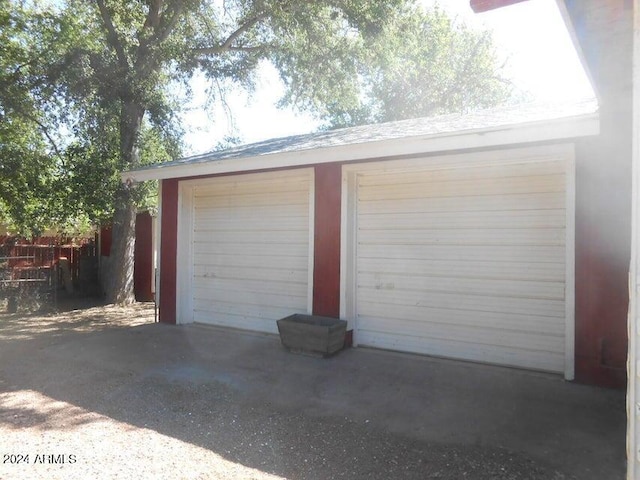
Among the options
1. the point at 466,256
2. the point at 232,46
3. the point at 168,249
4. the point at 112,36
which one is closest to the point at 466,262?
the point at 466,256

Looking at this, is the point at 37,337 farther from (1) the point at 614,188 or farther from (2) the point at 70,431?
(1) the point at 614,188

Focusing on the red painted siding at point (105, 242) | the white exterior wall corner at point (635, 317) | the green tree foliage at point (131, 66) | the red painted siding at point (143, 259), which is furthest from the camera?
the red painted siding at point (105, 242)

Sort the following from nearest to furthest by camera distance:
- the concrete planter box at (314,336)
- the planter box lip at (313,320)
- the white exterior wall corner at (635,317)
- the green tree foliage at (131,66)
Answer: the white exterior wall corner at (635,317), the concrete planter box at (314,336), the planter box lip at (313,320), the green tree foliage at (131,66)

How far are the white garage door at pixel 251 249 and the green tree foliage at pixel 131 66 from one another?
3208mm

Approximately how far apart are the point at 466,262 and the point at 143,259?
853cm

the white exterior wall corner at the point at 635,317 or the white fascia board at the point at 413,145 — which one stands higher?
the white fascia board at the point at 413,145

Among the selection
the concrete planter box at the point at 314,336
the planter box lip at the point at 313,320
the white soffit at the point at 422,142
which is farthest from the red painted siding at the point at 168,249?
the concrete planter box at the point at 314,336

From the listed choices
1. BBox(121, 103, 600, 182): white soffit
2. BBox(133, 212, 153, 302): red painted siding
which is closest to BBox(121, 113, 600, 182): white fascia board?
BBox(121, 103, 600, 182): white soffit

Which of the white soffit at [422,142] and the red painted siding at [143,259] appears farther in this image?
the red painted siding at [143,259]

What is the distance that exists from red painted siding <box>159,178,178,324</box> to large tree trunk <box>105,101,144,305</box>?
260 centimetres

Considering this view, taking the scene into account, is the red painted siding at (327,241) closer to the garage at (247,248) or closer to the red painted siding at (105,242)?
the garage at (247,248)

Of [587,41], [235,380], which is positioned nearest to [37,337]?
[235,380]

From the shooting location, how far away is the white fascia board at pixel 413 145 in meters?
3.77

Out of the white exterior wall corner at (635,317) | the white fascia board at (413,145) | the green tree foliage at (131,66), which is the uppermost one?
the green tree foliage at (131,66)
